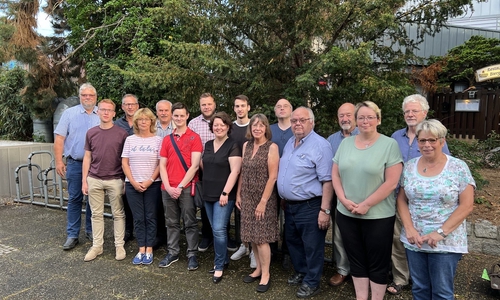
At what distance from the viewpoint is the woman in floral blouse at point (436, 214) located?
7.89 ft

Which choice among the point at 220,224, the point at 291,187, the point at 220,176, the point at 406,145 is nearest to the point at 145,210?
the point at 220,224

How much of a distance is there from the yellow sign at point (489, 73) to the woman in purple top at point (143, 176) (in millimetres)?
10833

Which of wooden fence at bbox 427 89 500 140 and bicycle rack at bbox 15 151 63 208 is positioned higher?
wooden fence at bbox 427 89 500 140

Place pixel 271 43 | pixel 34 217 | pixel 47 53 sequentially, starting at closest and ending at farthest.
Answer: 1. pixel 271 43
2. pixel 34 217
3. pixel 47 53

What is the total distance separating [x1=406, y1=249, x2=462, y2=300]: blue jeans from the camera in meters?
2.42

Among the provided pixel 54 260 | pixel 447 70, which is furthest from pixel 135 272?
pixel 447 70

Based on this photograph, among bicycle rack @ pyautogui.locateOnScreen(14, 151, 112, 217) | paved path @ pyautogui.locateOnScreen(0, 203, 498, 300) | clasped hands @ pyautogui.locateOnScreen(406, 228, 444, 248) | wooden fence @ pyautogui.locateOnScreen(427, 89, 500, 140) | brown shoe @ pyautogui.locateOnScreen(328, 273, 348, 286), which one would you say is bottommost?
paved path @ pyautogui.locateOnScreen(0, 203, 498, 300)

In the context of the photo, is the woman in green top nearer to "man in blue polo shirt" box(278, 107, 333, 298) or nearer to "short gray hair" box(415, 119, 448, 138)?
"man in blue polo shirt" box(278, 107, 333, 298)

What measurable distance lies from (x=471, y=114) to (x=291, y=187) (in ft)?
31.9

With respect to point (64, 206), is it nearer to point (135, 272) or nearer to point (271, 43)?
point (135, 272)

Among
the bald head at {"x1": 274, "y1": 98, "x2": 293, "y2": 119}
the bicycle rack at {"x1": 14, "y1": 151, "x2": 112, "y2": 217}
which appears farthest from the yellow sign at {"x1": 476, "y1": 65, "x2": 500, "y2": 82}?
the bicycle rack at {"x1": 14, "y1": 151, "x2": 112, "y2": 217}

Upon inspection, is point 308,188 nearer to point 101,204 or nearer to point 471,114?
point 101,204

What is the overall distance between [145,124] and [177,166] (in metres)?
0.61

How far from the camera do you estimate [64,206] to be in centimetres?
643
